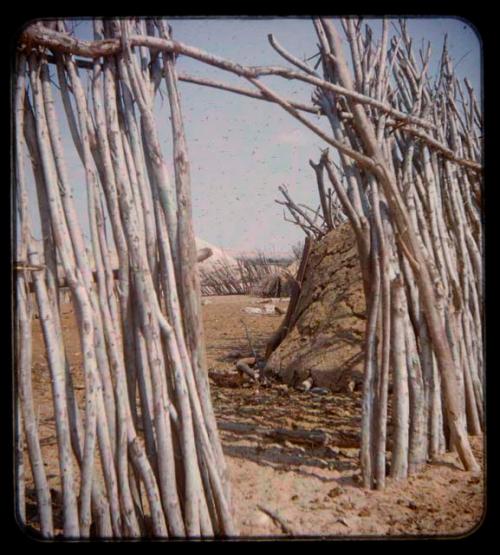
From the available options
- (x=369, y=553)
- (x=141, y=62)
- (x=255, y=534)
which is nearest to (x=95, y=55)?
(x=141, y=62)

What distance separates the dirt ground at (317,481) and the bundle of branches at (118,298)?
→ 470 millimetres

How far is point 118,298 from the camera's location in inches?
78.2

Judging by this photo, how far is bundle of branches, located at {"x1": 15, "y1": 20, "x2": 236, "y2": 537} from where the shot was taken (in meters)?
1.84

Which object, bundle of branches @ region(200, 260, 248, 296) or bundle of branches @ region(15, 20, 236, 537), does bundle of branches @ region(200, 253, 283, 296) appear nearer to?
bundle of branches @ region(200, 260, 248, 296)

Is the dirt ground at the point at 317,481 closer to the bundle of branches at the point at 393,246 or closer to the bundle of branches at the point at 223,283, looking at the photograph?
the bundle of branches at the point at 393,246

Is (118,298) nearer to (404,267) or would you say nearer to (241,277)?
(404,267)

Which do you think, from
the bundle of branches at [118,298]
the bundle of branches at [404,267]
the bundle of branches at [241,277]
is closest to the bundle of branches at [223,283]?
the bundle of branches at [241,277]

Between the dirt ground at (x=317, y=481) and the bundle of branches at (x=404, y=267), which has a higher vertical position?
the bundle of branches at (x=404, y=267)

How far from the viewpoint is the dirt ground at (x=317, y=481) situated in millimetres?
2225

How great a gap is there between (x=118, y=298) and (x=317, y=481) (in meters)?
1.61

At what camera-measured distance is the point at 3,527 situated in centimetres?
193

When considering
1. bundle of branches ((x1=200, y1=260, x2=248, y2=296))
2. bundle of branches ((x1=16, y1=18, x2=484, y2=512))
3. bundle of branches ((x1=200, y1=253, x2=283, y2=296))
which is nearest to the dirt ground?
bundle of branches ((x1=16, y1=18, x2=484, y2=512))

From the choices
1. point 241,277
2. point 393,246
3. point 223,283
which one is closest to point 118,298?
point 393,246

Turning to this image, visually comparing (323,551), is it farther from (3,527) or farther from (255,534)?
(3,527)
